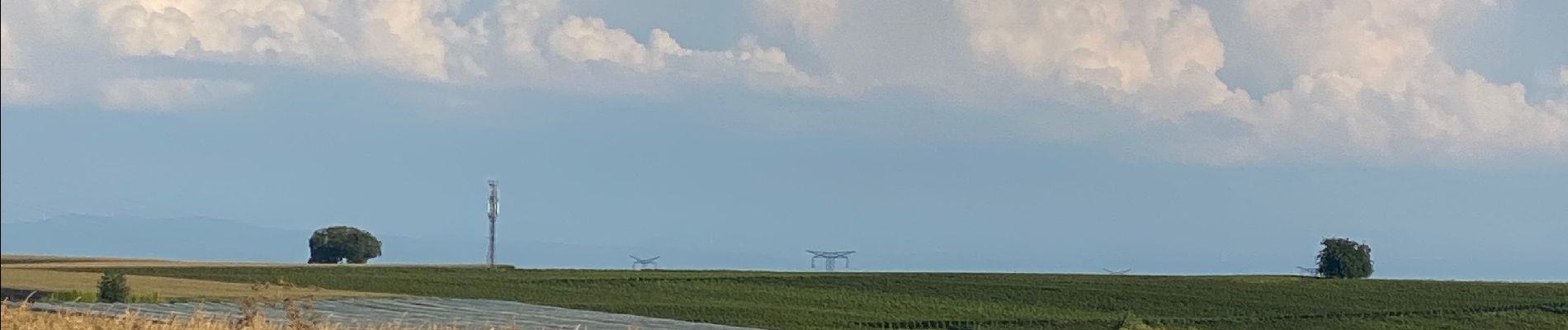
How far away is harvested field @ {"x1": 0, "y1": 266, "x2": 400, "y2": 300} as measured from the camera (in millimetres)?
34031

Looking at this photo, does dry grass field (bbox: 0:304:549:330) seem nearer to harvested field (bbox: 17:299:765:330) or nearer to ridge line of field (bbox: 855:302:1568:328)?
harvested field (bbox: 17:299:765:330)

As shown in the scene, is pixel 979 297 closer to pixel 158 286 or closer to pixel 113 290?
pixel 158 286

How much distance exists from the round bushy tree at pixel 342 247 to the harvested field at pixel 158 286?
22944 millimetres

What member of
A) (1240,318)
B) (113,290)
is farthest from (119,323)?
(1240,318)

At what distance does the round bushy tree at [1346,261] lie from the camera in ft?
166

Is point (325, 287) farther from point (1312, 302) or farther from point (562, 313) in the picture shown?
point (1312, 302)

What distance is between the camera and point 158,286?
38.6 m

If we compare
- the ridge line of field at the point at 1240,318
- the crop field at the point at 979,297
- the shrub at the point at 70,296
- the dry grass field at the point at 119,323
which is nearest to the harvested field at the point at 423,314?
the dry grass field at the point at 119,323

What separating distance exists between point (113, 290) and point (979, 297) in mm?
22855

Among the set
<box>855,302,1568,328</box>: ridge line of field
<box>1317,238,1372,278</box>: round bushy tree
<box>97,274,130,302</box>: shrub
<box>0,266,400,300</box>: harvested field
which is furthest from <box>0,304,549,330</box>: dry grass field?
<box>1317,238,1372,278</box>: round bushy tree

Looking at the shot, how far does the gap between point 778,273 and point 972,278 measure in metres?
5.84

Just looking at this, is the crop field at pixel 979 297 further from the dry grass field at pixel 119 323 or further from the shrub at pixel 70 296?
the dry grass field at pixel 119 323

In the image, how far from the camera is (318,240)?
69312 millimetres

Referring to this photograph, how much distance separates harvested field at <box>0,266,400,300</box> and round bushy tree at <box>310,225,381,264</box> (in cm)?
2294
